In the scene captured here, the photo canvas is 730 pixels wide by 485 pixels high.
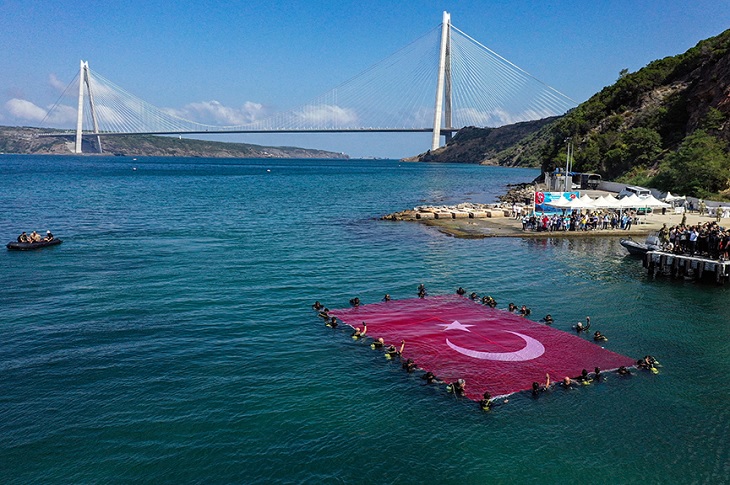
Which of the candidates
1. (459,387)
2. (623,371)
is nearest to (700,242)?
(623,371)

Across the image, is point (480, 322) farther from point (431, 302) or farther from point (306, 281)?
point (306, 281)

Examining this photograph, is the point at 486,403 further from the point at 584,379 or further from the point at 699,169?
the point at 699,169

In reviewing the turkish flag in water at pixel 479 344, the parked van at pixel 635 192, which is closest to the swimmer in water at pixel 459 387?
the turkish flag in water at pixel 479 344

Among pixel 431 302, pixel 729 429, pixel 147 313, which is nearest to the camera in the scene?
pixel 729 429

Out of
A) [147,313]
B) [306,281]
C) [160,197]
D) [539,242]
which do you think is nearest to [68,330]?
[147,313]

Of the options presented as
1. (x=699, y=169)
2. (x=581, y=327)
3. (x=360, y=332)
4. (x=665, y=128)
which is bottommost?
(x=360, y=332)

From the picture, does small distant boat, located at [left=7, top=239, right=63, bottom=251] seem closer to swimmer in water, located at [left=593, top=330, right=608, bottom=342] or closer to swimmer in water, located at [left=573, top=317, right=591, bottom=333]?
swimmer in water, located at [left=573, top=317, right=591, bottom=333]


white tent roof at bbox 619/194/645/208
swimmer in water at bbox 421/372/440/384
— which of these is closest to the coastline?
white tent roof at bbox 619/194/645/208
